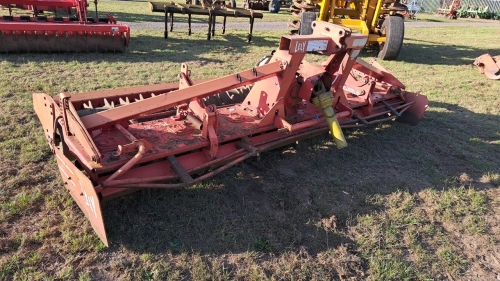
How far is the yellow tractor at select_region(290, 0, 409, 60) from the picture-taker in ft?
29.5

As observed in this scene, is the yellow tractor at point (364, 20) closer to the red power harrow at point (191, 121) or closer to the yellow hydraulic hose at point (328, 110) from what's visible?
the red power harrow at point (191, 121)

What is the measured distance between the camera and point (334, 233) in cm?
320

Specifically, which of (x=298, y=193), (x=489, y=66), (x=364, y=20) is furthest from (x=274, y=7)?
(x=298, y=193)

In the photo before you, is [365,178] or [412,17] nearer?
[365,178]

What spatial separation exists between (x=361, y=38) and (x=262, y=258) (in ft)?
8.63

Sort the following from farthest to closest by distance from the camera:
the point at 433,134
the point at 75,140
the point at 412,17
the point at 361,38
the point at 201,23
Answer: the point at 412,17, the point at 201,23, the point at 433,134, the point at 361,38, the point at 75,140

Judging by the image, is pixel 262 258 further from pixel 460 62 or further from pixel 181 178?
pixel 460 62

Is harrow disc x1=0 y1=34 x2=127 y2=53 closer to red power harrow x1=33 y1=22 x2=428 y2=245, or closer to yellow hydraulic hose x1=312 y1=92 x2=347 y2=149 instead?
red power harrow x1=33 y1=22 x2=428 y2=245

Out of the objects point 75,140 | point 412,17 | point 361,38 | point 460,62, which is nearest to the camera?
point 75,140

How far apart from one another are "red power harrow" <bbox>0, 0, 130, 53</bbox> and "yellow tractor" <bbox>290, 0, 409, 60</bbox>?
4.57m

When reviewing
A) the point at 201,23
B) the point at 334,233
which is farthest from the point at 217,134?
the point at 201,23

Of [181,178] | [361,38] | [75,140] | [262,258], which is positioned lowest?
[262,258]

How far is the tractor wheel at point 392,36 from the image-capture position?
927 centimetres

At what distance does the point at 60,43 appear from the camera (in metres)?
7.22
